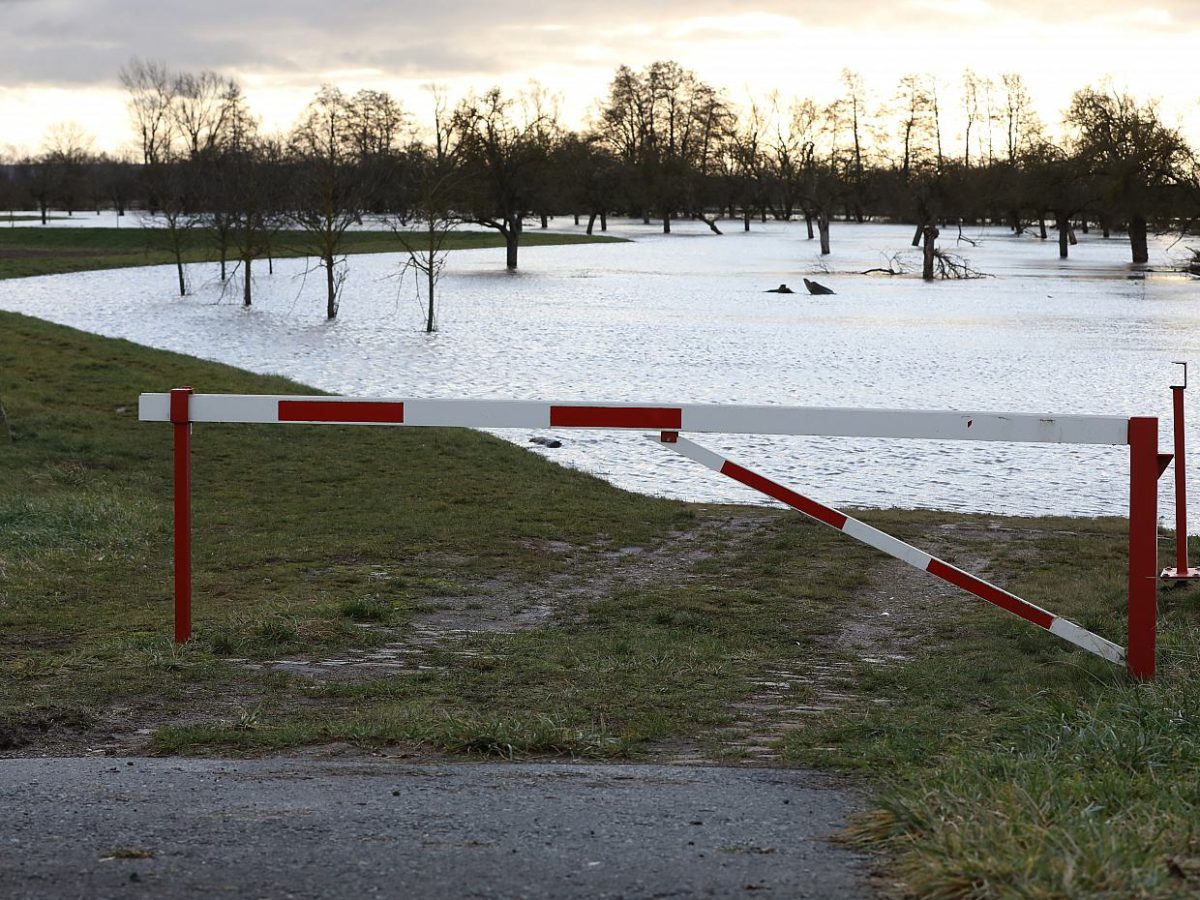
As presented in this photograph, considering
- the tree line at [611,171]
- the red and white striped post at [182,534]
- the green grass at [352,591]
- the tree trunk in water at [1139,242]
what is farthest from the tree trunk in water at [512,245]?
the red and white striped post at [182,534]

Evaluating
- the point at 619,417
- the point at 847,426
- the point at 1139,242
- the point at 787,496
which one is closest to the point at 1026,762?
the point at 847,426

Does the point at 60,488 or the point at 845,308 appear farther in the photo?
the point at 845,308

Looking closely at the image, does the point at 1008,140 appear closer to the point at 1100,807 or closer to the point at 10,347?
the point at 10,347

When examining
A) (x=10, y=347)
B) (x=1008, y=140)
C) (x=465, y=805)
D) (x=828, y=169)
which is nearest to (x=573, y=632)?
(x=465, y=805)

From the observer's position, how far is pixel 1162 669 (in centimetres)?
536

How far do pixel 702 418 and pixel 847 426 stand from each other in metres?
0.55

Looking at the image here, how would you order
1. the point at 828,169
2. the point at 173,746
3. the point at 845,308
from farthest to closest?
the point at 828,169 → the point at 845,308 → the point at 173,746

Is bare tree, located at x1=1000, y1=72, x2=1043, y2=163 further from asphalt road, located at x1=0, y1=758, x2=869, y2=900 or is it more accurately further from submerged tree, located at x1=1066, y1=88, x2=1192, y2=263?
asphalt road, located at x1=0, y1=758, x2=869, y2=900

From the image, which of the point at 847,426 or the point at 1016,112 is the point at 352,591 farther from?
the point at 1016,112

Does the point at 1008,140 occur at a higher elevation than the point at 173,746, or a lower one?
higher

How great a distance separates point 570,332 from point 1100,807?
28019mm

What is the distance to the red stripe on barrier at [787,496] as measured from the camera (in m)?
5.50

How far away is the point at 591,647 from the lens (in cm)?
624

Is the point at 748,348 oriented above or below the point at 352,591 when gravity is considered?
above
